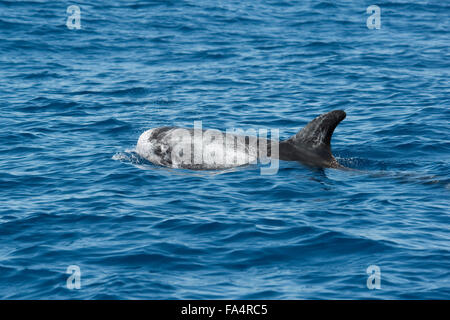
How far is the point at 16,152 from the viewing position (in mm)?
18094

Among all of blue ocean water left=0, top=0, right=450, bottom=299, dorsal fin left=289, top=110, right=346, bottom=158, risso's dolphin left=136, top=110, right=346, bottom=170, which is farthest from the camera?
risso's dolphin left=136, top=110, right=346, bottom=170

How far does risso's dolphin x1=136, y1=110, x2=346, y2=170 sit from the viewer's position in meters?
16.2

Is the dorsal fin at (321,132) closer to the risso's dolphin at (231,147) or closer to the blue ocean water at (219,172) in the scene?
the risso's dolphin at (231,147)

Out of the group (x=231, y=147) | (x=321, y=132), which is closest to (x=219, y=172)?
(x=231, y=147)

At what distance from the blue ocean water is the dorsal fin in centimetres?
79

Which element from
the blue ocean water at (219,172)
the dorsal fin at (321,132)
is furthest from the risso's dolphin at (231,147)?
the blue ocean water at (219,172)

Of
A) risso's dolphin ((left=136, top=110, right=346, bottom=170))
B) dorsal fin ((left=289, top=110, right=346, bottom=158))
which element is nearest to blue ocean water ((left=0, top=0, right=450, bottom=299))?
risso's dolphin ((left=136, top=110, right=346, bottom=170))

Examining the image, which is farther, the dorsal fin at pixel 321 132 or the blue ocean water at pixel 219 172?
the dorsal fin at pixel 321 132

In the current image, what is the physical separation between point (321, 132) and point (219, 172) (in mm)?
2668

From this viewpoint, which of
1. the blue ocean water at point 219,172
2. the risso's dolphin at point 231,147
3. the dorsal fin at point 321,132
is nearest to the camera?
the blue ocean water at point 219,172

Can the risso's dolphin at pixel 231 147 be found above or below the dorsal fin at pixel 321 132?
below

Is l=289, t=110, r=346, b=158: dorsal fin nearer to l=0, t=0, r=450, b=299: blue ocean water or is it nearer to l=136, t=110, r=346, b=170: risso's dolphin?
l=136, t=110, r=346, b=170: risso's dolphin

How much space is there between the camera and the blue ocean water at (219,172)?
10.9 metres
